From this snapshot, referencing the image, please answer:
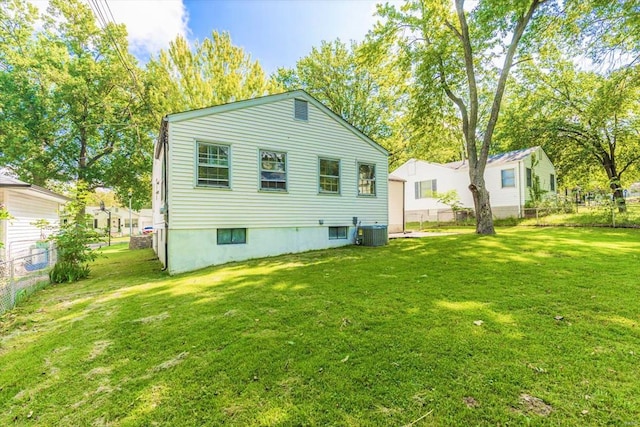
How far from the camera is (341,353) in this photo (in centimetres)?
309

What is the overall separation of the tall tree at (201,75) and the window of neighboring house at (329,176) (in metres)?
13.4

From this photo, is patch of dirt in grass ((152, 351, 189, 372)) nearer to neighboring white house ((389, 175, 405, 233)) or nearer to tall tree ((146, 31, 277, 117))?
neighboring white house ((389, 175, 405, 233))

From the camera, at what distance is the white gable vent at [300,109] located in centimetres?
1037

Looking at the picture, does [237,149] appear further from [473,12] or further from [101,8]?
[473,12]

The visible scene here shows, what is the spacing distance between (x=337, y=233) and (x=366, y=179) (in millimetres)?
2682

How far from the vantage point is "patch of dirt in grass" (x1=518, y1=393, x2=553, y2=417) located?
214 centimetres

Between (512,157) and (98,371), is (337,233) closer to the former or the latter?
(98,371)

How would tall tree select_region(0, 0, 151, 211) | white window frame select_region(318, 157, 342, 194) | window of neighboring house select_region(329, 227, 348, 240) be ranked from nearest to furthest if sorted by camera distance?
white window frame select_region(318, 157, 342, 194)
window of neighboring house select_region(329, 227, 348, 240)
tall tree select_region(0, 0, 151, 211)

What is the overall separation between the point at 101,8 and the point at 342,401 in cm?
1016

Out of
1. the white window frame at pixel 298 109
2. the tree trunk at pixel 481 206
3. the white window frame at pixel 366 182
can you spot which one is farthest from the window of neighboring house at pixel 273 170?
the tree trunk at pixel 481 206

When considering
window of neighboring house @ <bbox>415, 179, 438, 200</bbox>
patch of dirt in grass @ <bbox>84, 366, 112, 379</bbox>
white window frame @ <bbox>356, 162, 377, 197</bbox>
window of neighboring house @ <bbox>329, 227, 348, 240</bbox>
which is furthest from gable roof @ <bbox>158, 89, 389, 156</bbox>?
window of neighboring house @ <bbox>415, 179, 438, 200</bbox>

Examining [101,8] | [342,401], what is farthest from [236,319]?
[101,8]

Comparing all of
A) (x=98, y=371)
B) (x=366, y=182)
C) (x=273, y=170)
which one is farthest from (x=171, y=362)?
(x=366, y=182)

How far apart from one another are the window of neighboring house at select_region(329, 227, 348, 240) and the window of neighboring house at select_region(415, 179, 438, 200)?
1298cm
